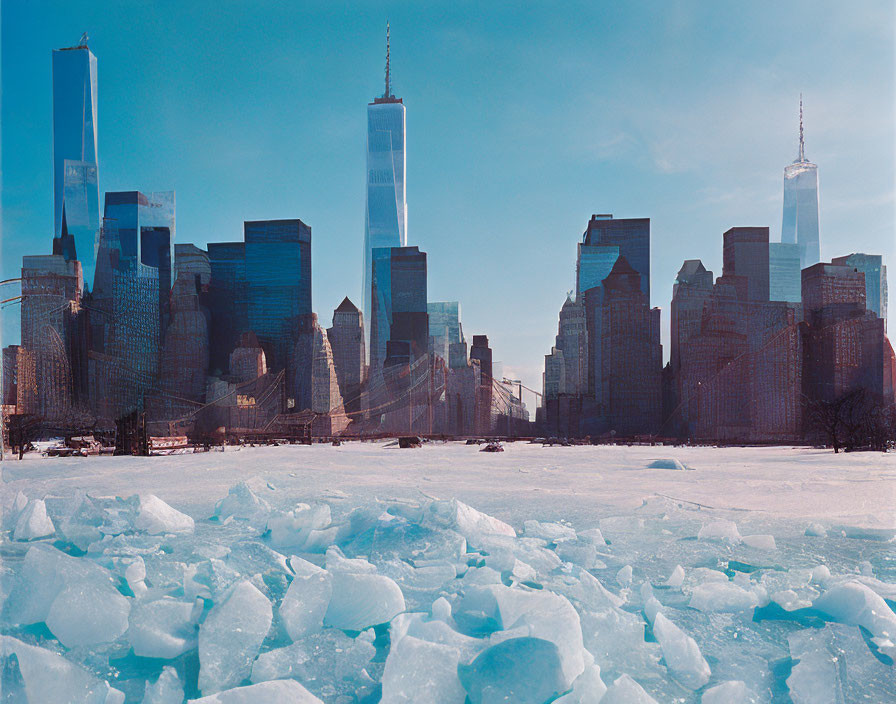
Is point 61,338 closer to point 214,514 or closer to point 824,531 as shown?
point 214,514

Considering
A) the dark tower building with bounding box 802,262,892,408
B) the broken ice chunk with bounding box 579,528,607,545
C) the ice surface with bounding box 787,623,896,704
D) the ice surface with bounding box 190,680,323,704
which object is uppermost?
the dark tower building with bounding box 802,262,892,408

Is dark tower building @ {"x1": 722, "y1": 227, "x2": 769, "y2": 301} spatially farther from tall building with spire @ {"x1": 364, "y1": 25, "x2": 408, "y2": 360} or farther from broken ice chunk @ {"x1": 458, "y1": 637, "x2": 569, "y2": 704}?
broken ice chunk @ {"x1": 458, "y1": 637, "x2": 569, "y2": 704}

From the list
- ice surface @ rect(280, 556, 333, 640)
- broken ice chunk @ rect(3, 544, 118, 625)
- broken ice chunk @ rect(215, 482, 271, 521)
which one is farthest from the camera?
broken ice chunk @ rect(215, 482, 271, 521)

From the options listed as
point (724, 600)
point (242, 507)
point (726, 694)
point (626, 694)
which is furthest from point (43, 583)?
point (724, 600)

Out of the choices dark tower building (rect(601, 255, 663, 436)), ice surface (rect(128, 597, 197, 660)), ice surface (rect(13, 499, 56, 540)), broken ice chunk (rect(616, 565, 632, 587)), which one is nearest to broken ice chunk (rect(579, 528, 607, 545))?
broken ice chunk (rect(616, 565, 632, 587))

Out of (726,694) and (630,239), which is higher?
(630,239)

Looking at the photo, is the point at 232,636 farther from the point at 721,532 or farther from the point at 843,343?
the point at 843,343
